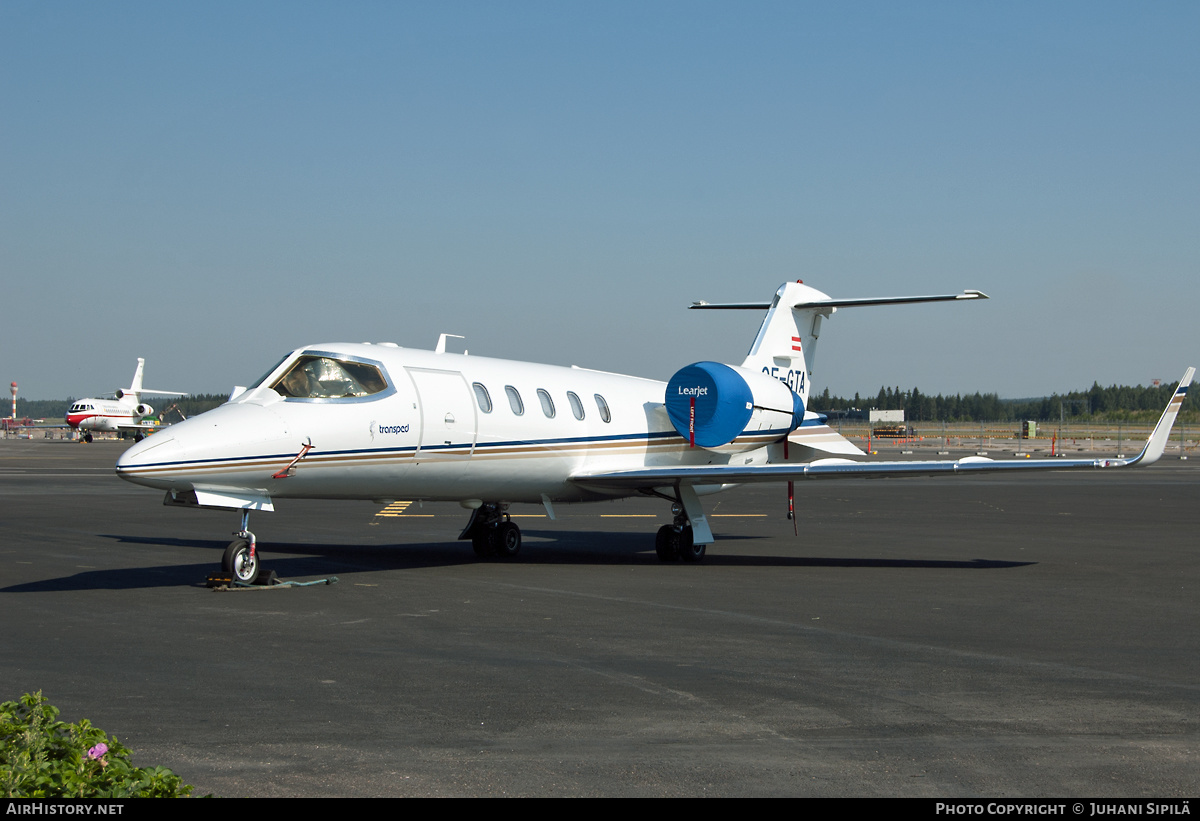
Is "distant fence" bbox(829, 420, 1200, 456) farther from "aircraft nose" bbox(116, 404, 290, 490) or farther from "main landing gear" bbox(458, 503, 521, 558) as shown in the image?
"aircraft nose" bbox(116, 404, 290, 490)

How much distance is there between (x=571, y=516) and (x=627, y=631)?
51.5ft

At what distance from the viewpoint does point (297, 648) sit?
358 inches

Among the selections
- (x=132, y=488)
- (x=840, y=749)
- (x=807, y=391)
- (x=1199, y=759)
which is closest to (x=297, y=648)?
(x=840, y=749)

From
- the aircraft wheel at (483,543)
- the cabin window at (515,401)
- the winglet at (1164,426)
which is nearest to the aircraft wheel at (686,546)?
the aircraft wheel at (483,543)

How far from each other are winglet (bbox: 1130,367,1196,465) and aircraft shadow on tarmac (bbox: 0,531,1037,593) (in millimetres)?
2192

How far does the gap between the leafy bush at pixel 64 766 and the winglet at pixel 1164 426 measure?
13.5 metres

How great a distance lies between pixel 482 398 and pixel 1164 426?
362 inches

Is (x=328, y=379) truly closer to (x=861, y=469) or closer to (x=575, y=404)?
(x=575, y=404)

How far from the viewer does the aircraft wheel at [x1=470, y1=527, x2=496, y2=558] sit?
56.1 feet

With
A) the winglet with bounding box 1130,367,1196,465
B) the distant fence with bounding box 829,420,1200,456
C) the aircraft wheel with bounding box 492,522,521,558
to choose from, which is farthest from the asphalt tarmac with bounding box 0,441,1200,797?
the distant fence with bounding box 829,420,1200,456

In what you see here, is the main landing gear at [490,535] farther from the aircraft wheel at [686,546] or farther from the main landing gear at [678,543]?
the aircraft wheel at [686,546]

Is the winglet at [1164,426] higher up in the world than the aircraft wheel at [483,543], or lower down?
higher up

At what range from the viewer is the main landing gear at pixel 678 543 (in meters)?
16.7

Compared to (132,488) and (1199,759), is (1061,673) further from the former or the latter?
(132,488)
